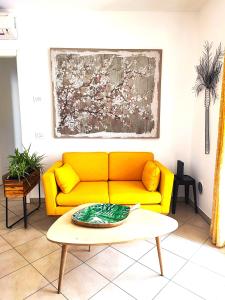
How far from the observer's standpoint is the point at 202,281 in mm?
1854

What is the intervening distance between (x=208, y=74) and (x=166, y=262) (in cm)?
209

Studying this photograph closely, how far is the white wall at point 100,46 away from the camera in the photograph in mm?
3016

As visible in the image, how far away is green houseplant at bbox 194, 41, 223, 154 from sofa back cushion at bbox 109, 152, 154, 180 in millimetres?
840

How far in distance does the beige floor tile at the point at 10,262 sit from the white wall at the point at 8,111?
232 centimetres

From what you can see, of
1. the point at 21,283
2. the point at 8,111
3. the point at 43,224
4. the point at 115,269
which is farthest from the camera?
the point at 8,111

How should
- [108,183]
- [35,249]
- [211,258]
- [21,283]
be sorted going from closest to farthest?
1. [21,283]
2. [211,258]
3. [35,249]
4. [108,183]

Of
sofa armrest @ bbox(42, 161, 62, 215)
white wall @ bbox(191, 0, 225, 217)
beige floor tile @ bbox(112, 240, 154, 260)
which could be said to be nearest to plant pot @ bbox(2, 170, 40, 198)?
sofa armrest @ bbox(42, 161, 62, 215)

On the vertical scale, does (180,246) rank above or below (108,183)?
below

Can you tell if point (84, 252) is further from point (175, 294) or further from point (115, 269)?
point (175, 294)

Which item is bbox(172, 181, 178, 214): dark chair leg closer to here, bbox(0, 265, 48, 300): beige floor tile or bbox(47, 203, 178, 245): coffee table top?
bbox(47, 203, 178, 245): coffee table top

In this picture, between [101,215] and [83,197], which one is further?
[83,197]

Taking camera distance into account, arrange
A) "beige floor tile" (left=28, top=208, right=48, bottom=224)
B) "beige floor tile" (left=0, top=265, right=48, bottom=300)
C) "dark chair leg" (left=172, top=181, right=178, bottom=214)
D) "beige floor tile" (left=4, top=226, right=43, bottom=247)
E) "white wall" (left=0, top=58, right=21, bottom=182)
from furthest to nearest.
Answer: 1. "white wall" (left=0, top=58, right=21, bottom=182)
2. "dark chair leg" (left=172, top=181, right=178, bottom=214)
3. "beige floor tile" (left=28, top=208, right=48, bottom=224)
4. "beige floor tile" (left=4, top=226, right=43, bottom=247)
5. "beige floor tile" (left=0, top=265, right=48, bottom=300)

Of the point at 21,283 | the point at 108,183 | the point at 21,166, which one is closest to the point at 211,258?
the point at 108,183

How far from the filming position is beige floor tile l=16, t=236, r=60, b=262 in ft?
7.13
